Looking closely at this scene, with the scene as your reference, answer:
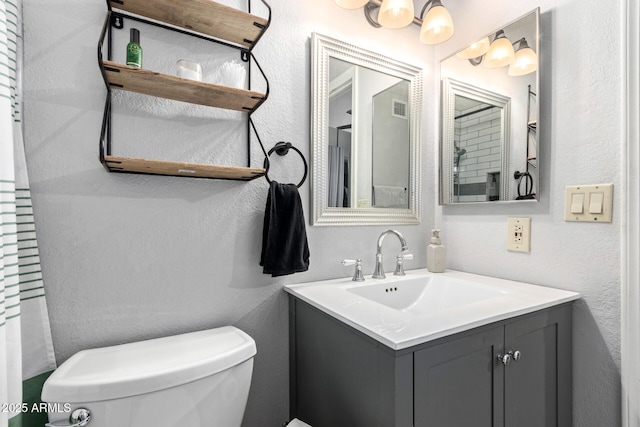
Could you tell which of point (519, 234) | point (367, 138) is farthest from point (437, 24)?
point (519, 234)

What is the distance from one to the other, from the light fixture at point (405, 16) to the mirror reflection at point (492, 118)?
0.57 feet

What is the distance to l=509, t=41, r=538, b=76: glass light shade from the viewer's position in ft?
3.75

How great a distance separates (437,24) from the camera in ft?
4.28

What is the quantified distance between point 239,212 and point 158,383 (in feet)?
1.89

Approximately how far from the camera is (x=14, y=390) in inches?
26.1

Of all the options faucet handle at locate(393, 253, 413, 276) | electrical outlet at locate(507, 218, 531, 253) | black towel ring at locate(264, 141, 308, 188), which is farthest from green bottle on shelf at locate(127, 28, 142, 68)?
electrical outlet at locate(507, 218, 531, 253)

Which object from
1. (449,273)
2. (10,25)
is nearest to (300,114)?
(10,25)

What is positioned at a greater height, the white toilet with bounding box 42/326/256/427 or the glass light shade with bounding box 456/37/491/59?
the glass light shade with bounding box 456/37/491/59

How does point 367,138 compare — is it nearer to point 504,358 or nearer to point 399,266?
point 399,266

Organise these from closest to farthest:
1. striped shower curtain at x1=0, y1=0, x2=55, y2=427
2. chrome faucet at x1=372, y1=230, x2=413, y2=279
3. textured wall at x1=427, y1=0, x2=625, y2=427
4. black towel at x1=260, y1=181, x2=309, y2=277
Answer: striped shower curtain at x1=0, y1=0, x2=55, y2=427
textured wall at x1=427, y1=0, x2=625, y2=427
black towel at x1=260, y1=181, x2=309, y2=277
chrome faucet at x1=372, y1=230, x2=413, y2=279

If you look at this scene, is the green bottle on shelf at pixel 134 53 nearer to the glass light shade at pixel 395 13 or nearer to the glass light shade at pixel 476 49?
the glass light shade at pixel 395 13

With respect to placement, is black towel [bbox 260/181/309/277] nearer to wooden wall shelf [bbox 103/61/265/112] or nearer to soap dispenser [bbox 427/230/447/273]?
wooden wall shelf [bbox 103/61/265/112]

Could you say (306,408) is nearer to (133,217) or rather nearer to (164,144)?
(133,217)

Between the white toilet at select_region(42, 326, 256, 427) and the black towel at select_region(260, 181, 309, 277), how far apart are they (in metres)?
0.27
